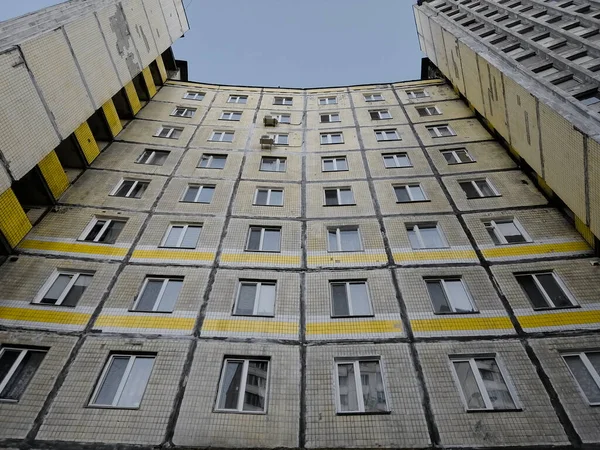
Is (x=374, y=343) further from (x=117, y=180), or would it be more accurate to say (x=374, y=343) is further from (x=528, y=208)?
(x=117, y=180)

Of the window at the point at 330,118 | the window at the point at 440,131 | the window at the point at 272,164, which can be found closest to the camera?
the window at the point at 272,164

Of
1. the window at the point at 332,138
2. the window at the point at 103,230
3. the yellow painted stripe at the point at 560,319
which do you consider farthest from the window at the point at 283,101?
the yellow painted stripe at the point at 560,319

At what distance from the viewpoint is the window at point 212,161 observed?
14.3m

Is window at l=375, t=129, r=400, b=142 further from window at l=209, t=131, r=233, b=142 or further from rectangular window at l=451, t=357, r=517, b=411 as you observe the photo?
rectangular window at l=451, t=357, r=517, b=411

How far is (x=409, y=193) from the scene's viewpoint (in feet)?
41.7

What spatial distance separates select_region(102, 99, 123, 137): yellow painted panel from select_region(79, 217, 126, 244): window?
5.66 m

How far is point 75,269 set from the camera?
9.66 m

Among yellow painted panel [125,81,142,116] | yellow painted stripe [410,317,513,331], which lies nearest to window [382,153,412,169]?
yellow painted stripe [410,317,513,331]

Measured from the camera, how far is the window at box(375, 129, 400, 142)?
1581 cm

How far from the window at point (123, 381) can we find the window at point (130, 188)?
6285 millimetres

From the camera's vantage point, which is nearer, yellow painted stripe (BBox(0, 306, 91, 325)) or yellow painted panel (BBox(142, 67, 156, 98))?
yellow painted stripe (BBox(0, 306, 91, 325))

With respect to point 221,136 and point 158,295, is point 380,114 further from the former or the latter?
point 158,295

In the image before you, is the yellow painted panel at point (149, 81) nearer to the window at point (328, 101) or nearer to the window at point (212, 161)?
the window at point (212, 161)

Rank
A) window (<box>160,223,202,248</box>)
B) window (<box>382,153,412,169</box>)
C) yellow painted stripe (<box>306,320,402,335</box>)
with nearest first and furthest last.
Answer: yellow painted stripe (<box>306,320,402,335</box>), window (<box>160,223,202,248</box>), window (<box>382,153,412,169</box>)
